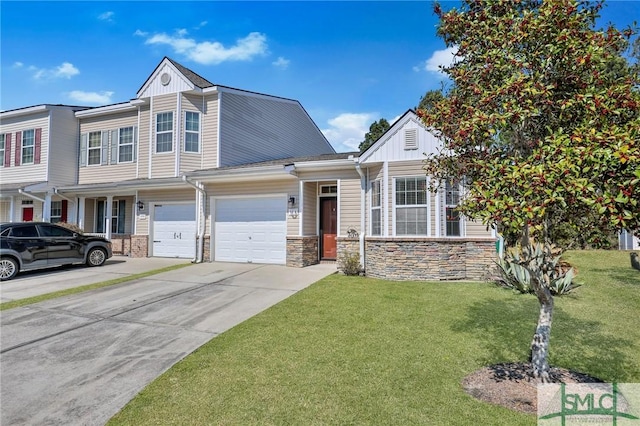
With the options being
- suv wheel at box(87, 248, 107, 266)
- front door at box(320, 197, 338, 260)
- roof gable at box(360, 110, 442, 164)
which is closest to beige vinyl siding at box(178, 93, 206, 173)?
suv wheel at box(87, 248, 107, 266)

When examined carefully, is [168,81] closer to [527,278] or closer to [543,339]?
[527,278]

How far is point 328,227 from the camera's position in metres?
12.2

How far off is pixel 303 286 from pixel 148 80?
1178 cm

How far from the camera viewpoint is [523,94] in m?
3.05

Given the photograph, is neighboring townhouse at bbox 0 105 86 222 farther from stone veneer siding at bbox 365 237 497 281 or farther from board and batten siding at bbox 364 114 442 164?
stone veneer siding at bbox 365 237 497 281

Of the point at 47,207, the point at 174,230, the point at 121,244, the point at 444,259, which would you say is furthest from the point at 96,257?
the point at 444,259

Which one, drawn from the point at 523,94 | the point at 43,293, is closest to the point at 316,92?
the point at 43,293

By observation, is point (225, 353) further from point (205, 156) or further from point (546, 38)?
point (205, 156)

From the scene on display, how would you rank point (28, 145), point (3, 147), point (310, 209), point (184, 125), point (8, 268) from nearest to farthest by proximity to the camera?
point (8, 268), point (310, 209), point (184, 125), point (28, 145), point (3, 147)

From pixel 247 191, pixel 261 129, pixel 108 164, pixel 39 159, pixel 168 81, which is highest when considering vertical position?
pixel 168 81

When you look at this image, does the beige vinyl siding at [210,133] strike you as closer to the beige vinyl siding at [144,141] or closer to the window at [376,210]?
the beige vinyl siding at [144,141]

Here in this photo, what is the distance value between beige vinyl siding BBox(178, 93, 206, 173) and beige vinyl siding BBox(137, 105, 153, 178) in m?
1.77

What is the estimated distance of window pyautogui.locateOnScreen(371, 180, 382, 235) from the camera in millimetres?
10158

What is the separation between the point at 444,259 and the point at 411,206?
5.65ft
